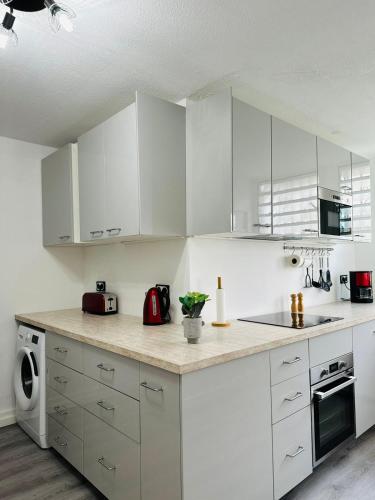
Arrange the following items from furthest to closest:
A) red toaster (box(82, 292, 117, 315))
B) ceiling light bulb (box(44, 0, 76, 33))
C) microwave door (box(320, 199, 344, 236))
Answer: red toaster (box(82, 292, 117, 315)), microwave door (box(320, 199, 344, 236)), ceiling light bulb (box(44, 0, 76, 33))

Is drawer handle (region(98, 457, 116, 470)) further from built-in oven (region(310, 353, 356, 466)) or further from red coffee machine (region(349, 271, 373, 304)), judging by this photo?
red coffee machine (region(349, 271, 373, 304))

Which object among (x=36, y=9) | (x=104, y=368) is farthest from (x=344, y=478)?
(x=36, y=9)

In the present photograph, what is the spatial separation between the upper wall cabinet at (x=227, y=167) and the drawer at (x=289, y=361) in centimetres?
70

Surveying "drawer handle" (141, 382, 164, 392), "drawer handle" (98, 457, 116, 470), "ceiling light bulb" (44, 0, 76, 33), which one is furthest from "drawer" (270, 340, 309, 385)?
"ceiling light bulb" (44, 0, 76, 33)

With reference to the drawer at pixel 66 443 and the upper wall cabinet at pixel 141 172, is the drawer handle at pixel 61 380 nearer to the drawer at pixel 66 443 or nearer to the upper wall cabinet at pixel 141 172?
the drawer at pixel 66 443

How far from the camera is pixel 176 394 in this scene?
1396mm

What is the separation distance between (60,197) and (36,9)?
158cm

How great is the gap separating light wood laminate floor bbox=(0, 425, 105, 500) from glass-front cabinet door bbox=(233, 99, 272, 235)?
1.74 m

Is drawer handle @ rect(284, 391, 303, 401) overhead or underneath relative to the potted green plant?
underneath

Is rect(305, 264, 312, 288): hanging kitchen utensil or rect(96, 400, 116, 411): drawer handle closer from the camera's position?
rect(96, 400, 116, 411): drawer handle

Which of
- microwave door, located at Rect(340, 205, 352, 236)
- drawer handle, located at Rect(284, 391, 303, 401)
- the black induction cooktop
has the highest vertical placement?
microwave door, located at Rect(340, 205, 352, 236)

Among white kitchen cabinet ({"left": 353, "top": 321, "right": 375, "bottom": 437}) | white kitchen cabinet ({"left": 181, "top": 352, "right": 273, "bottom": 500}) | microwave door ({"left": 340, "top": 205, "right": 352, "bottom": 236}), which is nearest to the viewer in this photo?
white kitchen cabinet ({"left": 181, "top": 352, "right": 273, "bottom": 500})

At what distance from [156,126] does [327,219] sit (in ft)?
4.73

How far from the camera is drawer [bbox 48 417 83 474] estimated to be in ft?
6.72
